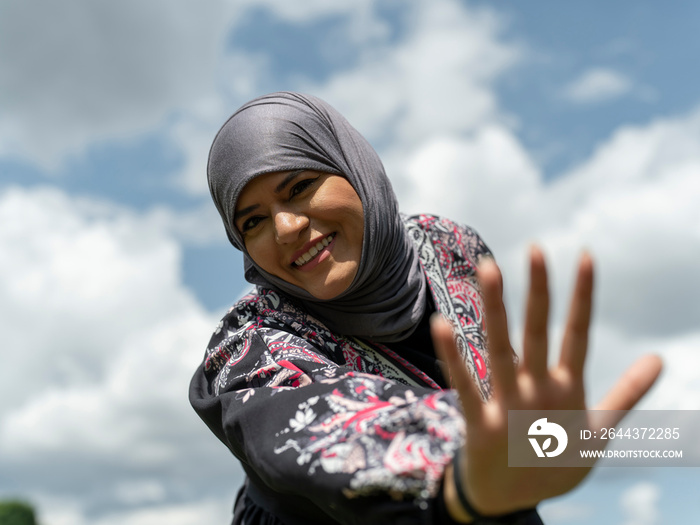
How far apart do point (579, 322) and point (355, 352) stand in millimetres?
1477

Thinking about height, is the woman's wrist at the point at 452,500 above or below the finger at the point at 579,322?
below

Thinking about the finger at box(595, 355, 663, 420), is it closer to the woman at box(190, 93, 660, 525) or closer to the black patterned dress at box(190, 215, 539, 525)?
the woman at box(190, 93, 660, 525)

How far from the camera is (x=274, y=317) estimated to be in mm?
2500

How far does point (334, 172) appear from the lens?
101 inches

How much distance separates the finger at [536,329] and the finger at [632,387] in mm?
190

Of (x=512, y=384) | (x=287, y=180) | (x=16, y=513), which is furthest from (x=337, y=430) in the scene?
(x=16, y=513)

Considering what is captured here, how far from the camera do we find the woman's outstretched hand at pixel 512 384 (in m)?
1.21

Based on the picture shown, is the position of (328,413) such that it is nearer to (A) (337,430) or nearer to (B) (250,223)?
(A) (337,430)

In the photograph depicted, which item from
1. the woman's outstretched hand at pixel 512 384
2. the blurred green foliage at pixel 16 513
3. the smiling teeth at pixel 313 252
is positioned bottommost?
the woman's outstretched hand at pixel 512 384

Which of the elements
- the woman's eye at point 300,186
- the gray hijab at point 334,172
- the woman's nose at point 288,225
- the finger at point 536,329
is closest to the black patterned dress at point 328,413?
the gray hijab at point 334,172

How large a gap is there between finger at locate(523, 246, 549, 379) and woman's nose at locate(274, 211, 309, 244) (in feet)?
4.22

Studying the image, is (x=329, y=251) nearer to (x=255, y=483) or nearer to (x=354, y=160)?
(x=354, y=160)

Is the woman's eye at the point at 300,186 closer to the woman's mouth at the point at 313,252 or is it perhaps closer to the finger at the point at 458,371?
the woman's mouth at the point at 313,252

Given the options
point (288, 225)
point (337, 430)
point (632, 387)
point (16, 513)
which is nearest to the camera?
point (632, 387)
